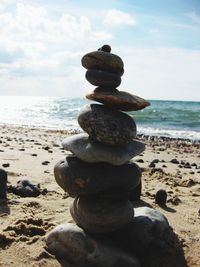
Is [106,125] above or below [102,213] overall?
above

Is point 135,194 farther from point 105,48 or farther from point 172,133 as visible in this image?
point 172,133

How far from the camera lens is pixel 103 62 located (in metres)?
5.41

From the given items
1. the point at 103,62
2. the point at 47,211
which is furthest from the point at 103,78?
the point at 47,211

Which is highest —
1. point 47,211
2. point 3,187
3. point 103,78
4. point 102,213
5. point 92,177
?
point 103,78

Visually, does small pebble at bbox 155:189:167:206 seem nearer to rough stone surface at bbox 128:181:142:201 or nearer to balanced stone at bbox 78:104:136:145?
rough stone surface at bbox 128:181:142:201

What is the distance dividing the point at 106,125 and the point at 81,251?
1.50 metres

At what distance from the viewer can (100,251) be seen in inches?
199

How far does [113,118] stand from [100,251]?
157cm

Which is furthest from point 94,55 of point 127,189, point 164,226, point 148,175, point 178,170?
point 178,170

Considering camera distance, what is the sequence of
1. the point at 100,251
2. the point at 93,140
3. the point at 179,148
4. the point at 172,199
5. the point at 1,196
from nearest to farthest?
the point at 100,251 → the point at 93,140 → the point at 1,196 → the point at 172,199 → the point at 179,148

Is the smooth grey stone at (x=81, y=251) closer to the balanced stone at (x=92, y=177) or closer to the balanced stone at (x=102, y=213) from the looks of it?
the balanced stone at (x=102, y=213)

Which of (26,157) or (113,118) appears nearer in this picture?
(113,118)

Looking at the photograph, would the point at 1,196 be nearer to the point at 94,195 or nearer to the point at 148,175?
the point at 94,195

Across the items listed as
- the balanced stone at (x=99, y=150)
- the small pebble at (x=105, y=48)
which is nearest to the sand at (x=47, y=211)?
the balanced stone at (x=99, y=150)
